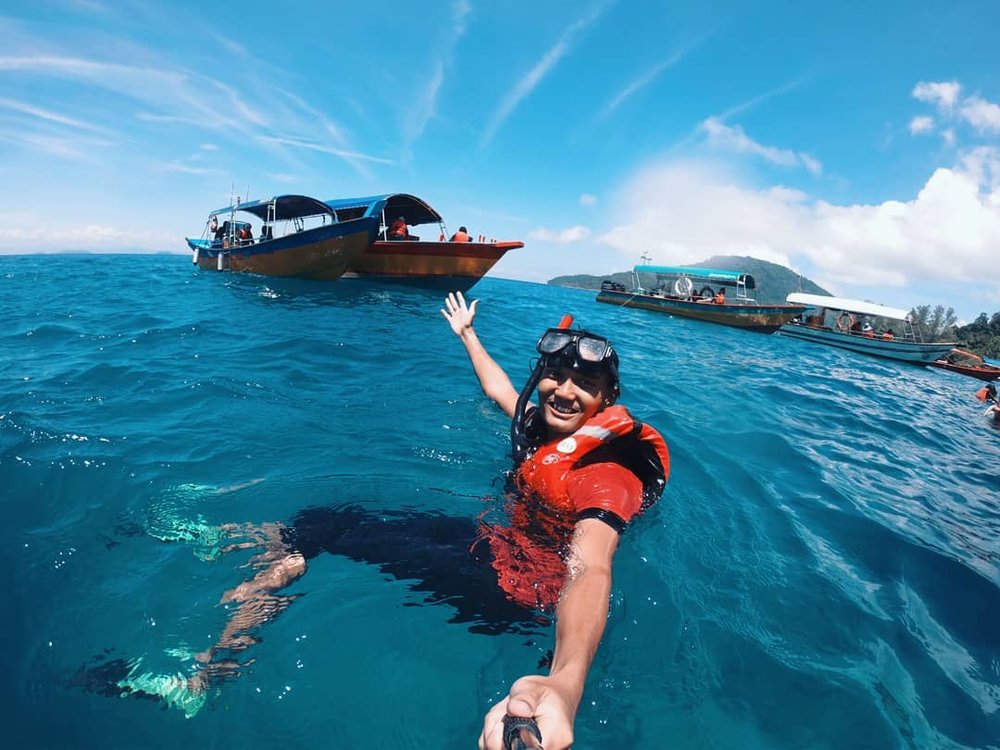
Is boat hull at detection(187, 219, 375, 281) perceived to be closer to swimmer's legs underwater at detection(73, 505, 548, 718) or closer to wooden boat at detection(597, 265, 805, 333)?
swimmer's legs underwater at detection(73, 505, 548, 718)

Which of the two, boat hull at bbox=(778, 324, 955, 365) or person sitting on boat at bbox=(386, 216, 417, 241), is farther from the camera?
boat hull at bbox=(778, 324, 955, 365)

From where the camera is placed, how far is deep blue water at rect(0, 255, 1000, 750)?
6.91ft

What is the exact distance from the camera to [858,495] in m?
5.04

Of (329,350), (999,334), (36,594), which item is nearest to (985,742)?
(36,594)

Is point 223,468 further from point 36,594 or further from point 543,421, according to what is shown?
point 543,421

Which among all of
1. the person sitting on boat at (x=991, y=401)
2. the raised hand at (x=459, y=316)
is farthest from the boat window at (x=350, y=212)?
the person sitting on boat at (x=991, y=401)

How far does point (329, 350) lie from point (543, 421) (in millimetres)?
6042

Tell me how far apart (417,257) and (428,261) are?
46 centimetres

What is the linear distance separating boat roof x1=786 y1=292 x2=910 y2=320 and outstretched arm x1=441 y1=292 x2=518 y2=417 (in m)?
31.6

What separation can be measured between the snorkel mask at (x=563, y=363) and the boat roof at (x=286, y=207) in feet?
58.3

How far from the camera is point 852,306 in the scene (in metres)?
28.9

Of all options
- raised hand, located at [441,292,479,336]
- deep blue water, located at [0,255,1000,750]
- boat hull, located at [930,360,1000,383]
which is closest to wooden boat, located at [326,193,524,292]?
deep blue water, located at [0,255,1000,750]

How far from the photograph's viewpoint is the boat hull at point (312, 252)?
15.9 metres

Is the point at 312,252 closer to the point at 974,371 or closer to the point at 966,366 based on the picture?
the point at 974,371
